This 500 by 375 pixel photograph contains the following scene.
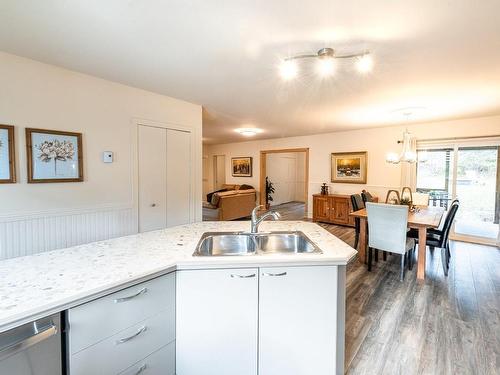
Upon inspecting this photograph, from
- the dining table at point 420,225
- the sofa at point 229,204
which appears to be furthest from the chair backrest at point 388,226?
the sofa at point 229,204

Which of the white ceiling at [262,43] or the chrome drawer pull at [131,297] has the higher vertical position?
the white ceiling at [262,43]

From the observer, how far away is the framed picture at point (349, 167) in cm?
579

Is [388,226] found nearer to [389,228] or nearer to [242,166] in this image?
[389,228]

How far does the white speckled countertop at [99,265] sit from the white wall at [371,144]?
14.6ft

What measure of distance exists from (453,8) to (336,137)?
475 centimetres

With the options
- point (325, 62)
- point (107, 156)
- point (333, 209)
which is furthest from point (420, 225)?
point (107, 156)

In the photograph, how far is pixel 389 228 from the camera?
3.04m

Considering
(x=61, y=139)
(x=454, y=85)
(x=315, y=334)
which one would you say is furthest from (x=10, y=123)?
(x=454, y=85)

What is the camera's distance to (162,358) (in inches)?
52.1

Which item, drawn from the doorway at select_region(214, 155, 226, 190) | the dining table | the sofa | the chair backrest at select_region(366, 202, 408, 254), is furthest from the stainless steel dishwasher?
the doorway at select_region(214, 155, 226, 190)

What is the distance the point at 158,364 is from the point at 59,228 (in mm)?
1998

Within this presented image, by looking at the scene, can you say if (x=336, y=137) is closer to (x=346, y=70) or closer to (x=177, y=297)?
(x=346, y=70)

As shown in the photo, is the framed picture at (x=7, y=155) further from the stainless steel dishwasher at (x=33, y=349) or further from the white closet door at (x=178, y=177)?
the stainless steel dishwasher at (x=33, y=349)

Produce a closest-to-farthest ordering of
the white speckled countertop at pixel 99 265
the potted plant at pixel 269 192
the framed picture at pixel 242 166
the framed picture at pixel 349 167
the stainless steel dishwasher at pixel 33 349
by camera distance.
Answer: the stainless steel dishwasher at pixel 33 349 < the white speckled countertop at pixel 99 265 < the framed picture at pixel 349 167 < the framed picture at pixel 242 166 < the potted plant at pixel 269 192
